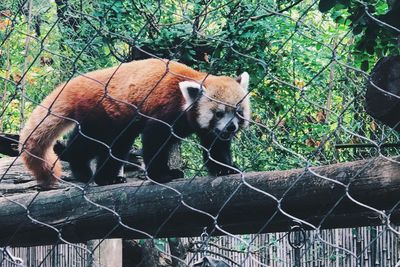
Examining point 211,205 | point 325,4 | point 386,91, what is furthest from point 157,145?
point 386,91

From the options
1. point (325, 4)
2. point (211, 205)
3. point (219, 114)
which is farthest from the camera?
point (219, 114)

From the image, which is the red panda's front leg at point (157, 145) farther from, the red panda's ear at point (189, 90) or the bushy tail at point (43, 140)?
the bushy tail at point (43, 140)

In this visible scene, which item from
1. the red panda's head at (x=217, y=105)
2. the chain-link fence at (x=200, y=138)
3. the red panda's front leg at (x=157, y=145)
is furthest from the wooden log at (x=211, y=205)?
the red panda's head at (x=217, y=105)

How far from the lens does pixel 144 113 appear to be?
2525mm

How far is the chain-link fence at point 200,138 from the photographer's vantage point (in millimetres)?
1295

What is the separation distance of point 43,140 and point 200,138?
658 millimetres

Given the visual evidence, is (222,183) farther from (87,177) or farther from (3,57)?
(3,57)

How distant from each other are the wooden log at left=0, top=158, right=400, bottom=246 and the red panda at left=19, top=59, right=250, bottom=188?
693mm

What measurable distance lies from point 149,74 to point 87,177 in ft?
2.20

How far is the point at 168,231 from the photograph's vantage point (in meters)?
1.58

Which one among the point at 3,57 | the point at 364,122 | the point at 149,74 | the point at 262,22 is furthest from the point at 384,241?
the point at 3,57

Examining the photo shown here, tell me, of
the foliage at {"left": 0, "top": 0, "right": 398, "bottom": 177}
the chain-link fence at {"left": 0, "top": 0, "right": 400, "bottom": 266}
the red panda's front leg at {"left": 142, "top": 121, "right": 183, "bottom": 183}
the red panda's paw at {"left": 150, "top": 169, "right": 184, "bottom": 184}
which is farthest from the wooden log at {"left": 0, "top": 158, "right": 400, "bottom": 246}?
the foliage at {"left": 0, "top": 0, "right": 398, "bottom": 177}

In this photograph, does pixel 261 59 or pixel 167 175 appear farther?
pixel 261 59

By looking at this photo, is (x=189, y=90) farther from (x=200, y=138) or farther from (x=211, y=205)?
(x=211, y=205)
